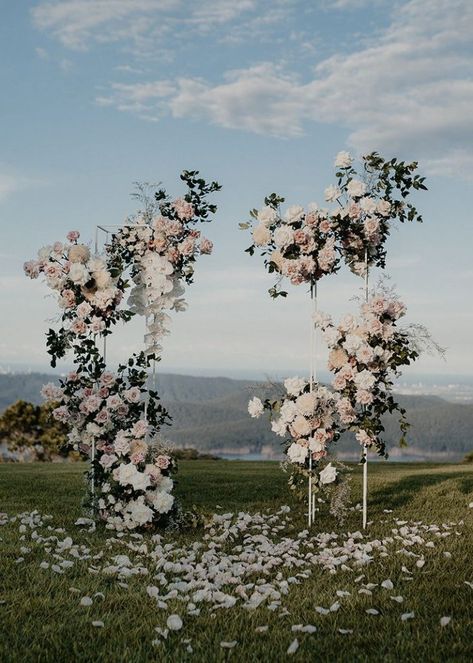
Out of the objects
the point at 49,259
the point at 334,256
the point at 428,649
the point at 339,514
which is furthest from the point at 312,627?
the point at 49,259

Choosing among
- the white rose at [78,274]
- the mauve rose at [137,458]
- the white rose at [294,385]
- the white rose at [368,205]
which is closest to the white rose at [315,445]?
the white rose at [294,385]

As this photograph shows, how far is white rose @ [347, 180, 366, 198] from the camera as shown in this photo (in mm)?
10289

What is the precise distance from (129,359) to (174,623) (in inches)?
217

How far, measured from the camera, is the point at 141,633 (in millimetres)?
5102

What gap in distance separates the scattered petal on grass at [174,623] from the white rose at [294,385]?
17.1ft

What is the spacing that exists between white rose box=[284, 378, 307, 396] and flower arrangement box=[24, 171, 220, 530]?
1.84 m

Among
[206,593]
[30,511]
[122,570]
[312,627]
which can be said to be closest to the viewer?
[312,627]

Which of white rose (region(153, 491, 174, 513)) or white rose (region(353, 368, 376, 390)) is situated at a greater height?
white rose (region(353, 368, 376, 390))

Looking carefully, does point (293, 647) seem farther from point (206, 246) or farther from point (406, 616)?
point (206, 246)

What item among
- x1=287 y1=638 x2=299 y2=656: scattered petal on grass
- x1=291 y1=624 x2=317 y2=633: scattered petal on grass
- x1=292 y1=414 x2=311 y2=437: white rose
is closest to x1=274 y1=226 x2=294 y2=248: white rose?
x1=292 y1=414 x2=311 y2=437: white rose

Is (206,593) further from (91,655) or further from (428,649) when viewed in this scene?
(428,649)

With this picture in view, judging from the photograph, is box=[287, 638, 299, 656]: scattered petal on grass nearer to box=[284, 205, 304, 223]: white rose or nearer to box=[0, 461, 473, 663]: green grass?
box=[0, 461, 473, 663]: green grass

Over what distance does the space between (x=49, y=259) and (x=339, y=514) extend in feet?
18.6

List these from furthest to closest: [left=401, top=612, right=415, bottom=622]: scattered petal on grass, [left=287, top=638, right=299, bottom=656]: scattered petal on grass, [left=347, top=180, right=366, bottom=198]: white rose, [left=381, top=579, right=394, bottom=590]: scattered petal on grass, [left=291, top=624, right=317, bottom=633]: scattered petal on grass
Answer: [left=347, top=180, right=366, bottom=198]: white rose < [left=381, top=579, right=394, bottom=590]: scattered petal on grass < [left=401, top=612, right=415, bottom=622]: scattered petal on grass < [left=291, top=624, right=317, bottom=633]: scattered petal on grass < [left=287, top=638, right=299, bottom=656]: scattered petal on grass
